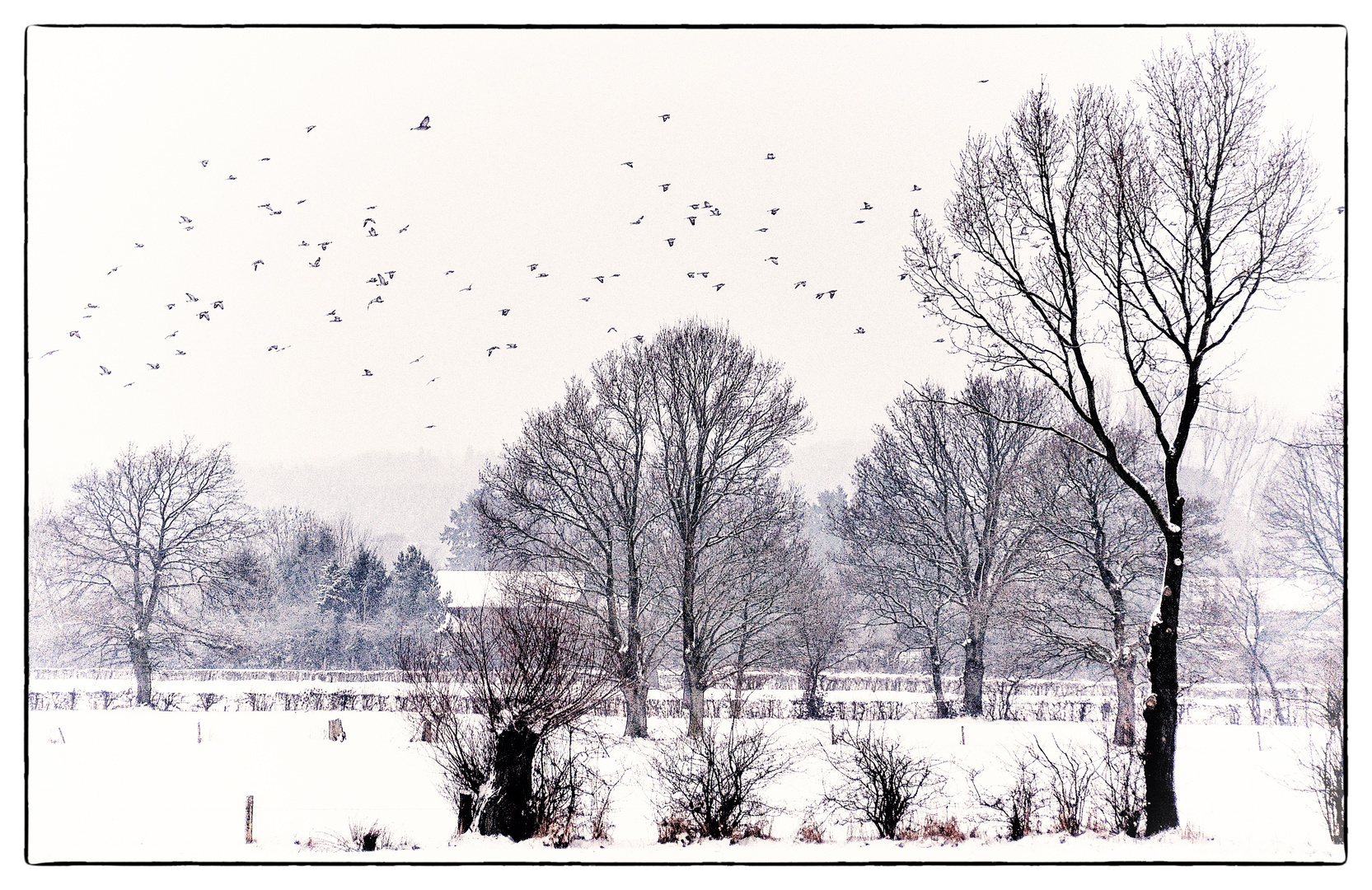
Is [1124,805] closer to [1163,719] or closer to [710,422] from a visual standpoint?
[1163,719]

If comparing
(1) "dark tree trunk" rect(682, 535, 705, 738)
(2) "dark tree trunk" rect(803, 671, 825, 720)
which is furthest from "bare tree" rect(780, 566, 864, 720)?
(1) "dark tree trunk" rect(682, 535, 705, 738)

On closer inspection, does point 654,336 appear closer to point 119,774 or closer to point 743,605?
point 743,605

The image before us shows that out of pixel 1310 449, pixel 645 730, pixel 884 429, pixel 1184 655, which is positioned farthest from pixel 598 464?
pixel 1310 449

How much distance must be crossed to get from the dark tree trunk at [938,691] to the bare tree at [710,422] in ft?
30.5

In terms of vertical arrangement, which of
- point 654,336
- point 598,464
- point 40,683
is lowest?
point 40,683

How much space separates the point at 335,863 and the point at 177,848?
7.59ft

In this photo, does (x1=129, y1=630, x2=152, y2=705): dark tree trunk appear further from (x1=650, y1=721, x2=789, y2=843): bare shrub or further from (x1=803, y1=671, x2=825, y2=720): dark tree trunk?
(x1=650, y1=721, x2=789, y2=843): bare shrub

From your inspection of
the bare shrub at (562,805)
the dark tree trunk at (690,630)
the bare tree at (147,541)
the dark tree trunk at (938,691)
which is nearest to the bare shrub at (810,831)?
the bare shrub at (562,805)

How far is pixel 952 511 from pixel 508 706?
88.1 feet

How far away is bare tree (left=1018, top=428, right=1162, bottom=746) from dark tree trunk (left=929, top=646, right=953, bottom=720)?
15.2 feet

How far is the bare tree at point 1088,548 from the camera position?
2805cm

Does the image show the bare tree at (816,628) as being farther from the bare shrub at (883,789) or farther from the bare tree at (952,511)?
the bare shrub at (883,789)

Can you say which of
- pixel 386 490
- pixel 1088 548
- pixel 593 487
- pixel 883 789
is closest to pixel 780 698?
pixel 593 487

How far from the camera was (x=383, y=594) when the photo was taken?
55.2 metres
